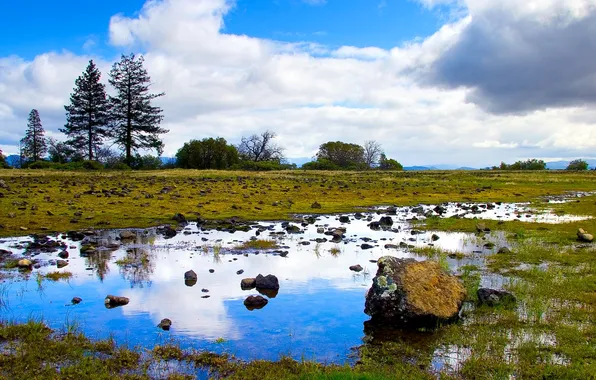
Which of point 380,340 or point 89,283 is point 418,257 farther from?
point 89,283

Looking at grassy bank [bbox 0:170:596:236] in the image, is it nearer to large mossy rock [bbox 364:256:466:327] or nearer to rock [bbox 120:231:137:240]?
rock [bbox 120:231:137:240]

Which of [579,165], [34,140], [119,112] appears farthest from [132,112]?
[579,165]

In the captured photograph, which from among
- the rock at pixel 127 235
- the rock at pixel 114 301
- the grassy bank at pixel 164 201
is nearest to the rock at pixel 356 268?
the rock at pixel 114 301

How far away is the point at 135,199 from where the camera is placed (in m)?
30.0

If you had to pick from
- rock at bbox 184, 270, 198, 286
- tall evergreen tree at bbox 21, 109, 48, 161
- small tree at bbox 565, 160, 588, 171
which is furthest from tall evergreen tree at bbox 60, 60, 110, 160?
small tree at bbox 565, 160, 588, 171

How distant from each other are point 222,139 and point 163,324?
8843 centimetres

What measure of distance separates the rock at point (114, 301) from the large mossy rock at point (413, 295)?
592cm

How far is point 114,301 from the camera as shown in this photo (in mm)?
11336

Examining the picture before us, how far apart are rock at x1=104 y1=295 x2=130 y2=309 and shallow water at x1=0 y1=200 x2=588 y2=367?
0.22m

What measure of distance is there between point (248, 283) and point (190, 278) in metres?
1.88

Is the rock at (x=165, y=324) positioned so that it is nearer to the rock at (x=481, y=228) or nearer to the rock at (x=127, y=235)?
the rock at (x=127, y=235)

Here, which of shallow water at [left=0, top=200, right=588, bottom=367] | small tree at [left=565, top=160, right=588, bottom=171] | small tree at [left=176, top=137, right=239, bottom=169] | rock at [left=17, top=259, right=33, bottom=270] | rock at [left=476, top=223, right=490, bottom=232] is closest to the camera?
shallow water at [left=0, top=200, right=588, bottom=367]

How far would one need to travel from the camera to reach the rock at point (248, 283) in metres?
13.0

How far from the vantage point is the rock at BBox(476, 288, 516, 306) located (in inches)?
438
